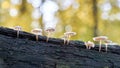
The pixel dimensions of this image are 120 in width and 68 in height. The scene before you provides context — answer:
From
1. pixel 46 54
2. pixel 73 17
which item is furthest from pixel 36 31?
pixel 73 17

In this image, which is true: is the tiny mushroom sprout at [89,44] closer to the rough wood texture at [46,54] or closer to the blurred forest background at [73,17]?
the rough wood texture at [46,54]

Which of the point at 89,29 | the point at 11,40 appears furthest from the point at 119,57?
the point at 89,29

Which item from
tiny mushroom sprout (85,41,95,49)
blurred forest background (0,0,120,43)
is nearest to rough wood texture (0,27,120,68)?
tiny mushroom sprout (85,41,95,49)

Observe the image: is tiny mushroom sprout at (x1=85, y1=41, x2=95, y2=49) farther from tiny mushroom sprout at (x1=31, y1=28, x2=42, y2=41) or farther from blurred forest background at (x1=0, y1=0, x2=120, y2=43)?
blurred forest background at (x1=0, y1=0, x2=120, y2=43)

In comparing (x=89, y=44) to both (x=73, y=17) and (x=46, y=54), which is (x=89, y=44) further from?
(x=73, y=17)

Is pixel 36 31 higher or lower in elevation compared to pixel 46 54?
higher

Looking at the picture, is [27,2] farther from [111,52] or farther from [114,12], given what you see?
[111,52]

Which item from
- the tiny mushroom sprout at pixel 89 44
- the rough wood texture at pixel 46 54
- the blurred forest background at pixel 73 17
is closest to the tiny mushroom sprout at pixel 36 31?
the rough wood texture at pixel 46 54
